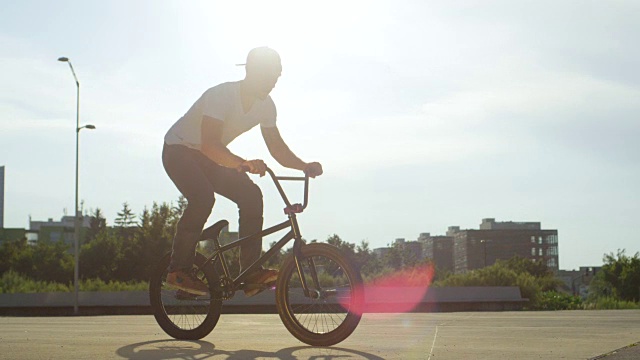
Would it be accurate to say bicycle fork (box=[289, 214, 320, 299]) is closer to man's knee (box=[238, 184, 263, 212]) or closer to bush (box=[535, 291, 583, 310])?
man's knee (box=[238, 184, 263, 212])

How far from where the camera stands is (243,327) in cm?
→ 814

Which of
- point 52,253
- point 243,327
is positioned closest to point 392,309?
point 243,327

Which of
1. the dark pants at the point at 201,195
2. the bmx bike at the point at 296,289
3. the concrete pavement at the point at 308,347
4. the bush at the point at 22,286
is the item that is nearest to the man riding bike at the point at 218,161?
the dark pants at the point at 201,195

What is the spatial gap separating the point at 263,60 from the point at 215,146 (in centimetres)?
70

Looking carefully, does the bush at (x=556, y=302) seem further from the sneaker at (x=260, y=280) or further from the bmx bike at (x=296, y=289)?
the sneaker at (x=260, y=280)

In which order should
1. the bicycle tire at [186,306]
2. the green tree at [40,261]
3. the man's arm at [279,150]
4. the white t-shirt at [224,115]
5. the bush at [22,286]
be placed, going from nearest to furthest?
the white t-shirt at [224,115] → the bicycle tire at [186,306] → the man's arm at [279,150] → the bush at [22,286] → the green tree at [40,261]

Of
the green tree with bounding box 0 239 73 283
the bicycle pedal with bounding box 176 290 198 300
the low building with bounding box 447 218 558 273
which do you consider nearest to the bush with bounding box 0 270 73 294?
the green tree with bounding box 0 239 73 283

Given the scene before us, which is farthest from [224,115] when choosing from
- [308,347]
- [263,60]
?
[308,347]

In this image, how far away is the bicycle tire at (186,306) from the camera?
6574 mm

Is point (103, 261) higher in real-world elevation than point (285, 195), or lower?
lower

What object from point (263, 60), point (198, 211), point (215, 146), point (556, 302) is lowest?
point (556, 302)

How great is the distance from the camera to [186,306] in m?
6.77

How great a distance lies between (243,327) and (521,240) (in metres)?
192

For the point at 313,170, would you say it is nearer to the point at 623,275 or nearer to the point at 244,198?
the point at 244,198
